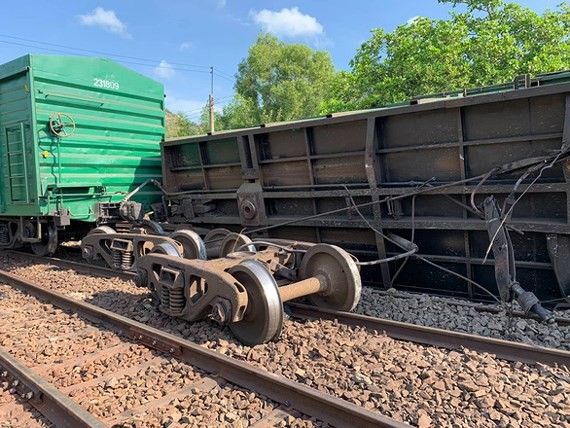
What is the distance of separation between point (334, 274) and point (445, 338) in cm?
130

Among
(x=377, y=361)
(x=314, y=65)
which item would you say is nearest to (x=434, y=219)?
(x=377, y=361)

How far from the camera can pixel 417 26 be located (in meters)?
18.0

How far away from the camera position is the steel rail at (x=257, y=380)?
271cm

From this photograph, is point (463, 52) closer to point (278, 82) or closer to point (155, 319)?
point (155, 319)

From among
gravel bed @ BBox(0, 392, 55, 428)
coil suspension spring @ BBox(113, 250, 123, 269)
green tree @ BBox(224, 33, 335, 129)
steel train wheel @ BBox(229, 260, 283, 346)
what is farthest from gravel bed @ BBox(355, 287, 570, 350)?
green tree @ BBox(224, 33, 335, 129)

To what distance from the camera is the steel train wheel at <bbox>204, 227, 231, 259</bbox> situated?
676 centimetres

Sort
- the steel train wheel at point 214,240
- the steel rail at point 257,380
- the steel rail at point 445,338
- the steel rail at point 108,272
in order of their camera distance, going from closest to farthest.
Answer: the steel rail at point 257,380, the steel rail at point 445,338, the steel rail at point 108,272, the steel train wheel at point 214,240

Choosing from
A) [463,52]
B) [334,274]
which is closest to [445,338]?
[334,274]

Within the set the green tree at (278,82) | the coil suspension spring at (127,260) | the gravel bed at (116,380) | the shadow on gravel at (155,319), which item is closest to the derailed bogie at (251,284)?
the shadow on gravel at (155,319)

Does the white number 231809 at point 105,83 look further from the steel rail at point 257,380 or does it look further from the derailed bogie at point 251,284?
the steel rail at point 257,380

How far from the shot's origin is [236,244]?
5879mm

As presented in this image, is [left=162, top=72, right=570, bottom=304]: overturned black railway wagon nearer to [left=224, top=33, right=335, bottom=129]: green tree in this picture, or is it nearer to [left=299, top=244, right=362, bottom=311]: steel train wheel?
[left=299, top=244, right=362, bottom=311]: steel train wheel

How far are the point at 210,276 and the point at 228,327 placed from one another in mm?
608

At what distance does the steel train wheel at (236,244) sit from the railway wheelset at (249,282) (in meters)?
0.01
